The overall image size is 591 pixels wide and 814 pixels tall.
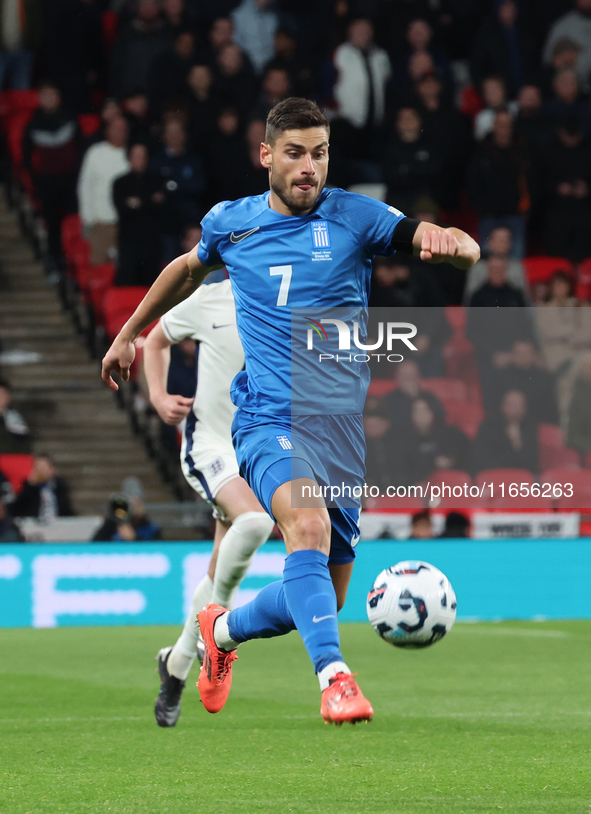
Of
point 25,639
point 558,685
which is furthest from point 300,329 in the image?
point 25,639

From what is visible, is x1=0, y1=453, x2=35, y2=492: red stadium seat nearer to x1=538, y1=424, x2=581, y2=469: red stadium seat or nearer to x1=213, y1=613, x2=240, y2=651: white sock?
x1=538, y1=424, x2=581, y2=469: red stadium seat

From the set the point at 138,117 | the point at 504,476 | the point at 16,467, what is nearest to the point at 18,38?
the point at 138,117

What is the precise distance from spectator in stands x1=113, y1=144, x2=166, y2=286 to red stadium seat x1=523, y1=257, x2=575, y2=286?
3.79 metres

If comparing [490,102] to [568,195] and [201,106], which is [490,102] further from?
[201,106]

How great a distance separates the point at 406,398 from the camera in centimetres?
1120

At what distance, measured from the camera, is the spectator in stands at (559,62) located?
47.4ft

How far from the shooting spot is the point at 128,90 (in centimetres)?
1415

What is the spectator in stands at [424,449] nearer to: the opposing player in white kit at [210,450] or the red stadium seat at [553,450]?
the red stadium seat at [553,450]

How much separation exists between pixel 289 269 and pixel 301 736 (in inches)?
82.2

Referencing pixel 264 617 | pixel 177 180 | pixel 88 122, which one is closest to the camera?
pixel 264 617

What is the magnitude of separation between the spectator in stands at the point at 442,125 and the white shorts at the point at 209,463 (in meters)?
7.94

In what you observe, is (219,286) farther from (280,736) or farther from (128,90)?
(128,90)

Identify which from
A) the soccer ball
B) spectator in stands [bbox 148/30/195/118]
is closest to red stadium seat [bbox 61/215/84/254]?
spectator in stands [bbox 148/30/195/118]

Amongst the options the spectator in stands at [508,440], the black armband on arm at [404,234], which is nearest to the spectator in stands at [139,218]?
the spectator in stands at [508,440]
